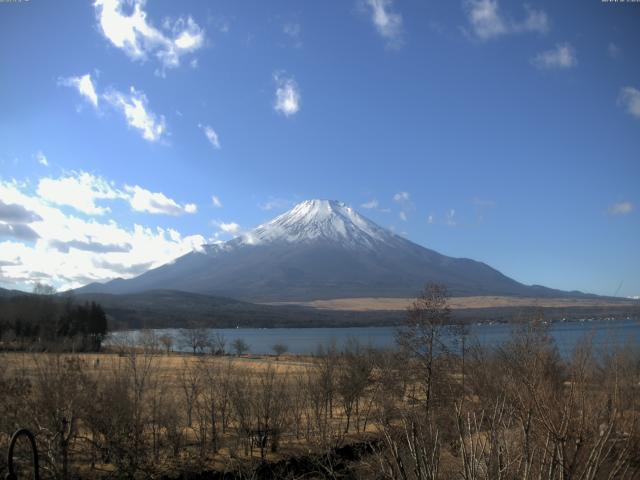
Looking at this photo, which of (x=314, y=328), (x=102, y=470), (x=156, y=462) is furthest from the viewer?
(x=314, y=328)

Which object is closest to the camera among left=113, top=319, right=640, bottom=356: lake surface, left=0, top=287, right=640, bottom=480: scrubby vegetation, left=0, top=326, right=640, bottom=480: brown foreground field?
left=113, top=319, right=640, bottom=356: lake surface

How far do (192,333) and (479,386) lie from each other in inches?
3190

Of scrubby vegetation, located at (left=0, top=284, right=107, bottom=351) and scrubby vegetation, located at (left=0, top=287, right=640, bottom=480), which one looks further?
scrubby vegetation, located at (left=0, top=284, right=107, bottom=351)

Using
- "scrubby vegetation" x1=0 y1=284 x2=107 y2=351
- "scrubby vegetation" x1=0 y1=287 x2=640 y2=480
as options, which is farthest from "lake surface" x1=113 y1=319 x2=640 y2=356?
"scrubby vegetation" x1=0 y1=284 x2=107 y2=351

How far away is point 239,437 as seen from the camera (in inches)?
738

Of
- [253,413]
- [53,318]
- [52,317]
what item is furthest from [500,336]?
[52,317]

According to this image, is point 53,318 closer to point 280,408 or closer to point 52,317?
point 52,317

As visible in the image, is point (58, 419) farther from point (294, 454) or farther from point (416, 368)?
point (416, 368)

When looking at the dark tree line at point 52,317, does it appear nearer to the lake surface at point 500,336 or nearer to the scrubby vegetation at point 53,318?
the scrubby vegetation at point 53,318

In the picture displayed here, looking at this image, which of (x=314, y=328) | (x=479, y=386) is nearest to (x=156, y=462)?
(x=479, y=386)

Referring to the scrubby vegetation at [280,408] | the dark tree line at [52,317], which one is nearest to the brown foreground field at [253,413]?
the scrubby vegetation at [280,408]

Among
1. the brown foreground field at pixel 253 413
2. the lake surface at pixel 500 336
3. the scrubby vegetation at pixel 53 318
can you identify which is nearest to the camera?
the lake surface at pixel 500 336

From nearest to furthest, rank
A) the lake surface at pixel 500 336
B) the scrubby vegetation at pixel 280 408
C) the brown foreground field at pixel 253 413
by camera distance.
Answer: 1. the lake surface at pixel 500 336
2. the scrubby vegetation at pixel 280 408
3. the brown foreground field at pixel 253 413

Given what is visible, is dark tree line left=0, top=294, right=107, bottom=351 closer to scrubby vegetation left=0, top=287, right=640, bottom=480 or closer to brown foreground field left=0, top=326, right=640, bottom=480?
scrubby vegetation left=0, top=287, right=640, bottom=480
